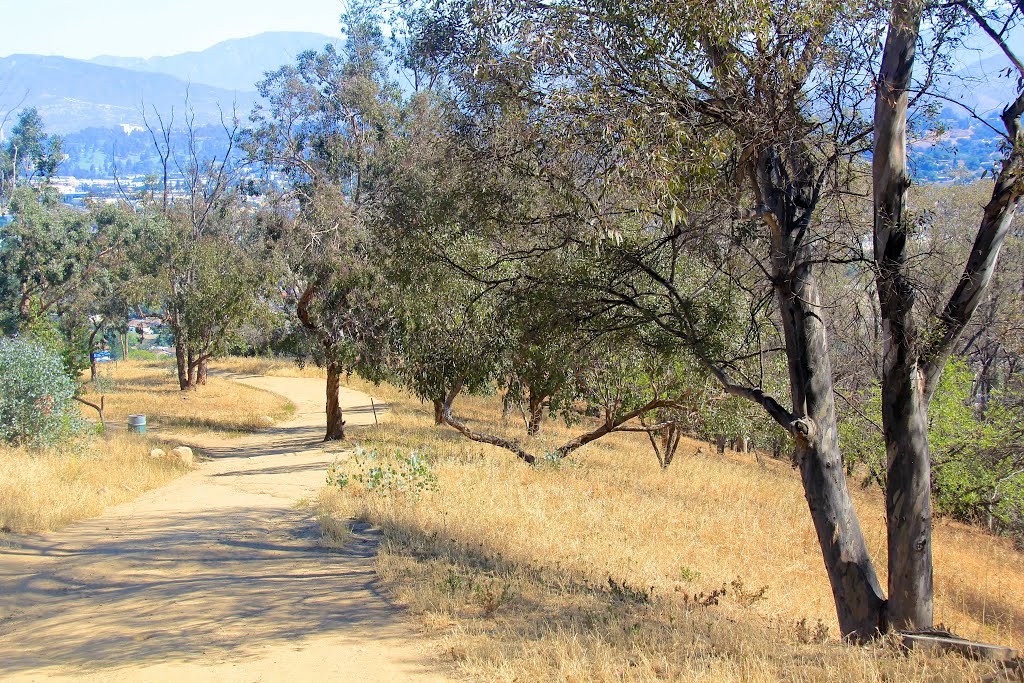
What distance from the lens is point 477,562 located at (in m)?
9.21

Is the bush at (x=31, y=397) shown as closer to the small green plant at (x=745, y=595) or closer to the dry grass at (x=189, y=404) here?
the dry grass at (x=189, y=404)

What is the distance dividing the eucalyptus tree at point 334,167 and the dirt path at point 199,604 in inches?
324

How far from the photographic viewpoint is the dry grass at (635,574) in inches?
225

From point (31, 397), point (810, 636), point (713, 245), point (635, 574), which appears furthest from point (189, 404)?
point (810, 636)

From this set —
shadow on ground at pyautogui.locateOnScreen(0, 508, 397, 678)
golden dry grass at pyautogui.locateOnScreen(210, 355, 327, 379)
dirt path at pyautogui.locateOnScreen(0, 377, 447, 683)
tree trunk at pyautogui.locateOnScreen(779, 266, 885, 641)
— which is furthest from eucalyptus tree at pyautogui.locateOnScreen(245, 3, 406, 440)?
golden dry grass at pyautogui.locateOnScreen(210, 355, 327, 379)

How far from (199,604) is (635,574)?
488cm

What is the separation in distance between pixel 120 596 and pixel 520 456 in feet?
33.0

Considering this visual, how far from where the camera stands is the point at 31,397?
51.5 feet

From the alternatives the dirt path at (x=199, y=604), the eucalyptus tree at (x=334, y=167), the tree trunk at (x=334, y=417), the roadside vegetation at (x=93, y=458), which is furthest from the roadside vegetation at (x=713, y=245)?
the tree trunk at (x=334, y=417)

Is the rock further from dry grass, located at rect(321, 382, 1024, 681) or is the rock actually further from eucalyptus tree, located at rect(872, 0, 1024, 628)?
eucalyptus tree, located at rect(872, 0, 1024, 628)

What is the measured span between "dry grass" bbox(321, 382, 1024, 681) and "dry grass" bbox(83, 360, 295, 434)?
11.9 metres

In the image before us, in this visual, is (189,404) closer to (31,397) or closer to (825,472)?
(31,397)

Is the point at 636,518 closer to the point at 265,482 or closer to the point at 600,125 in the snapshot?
the point at 600,125

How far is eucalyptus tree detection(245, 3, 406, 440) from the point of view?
2094 centimetres
